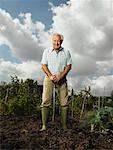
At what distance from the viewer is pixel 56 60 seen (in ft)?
21.1

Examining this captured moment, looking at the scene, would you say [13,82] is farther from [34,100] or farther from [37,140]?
A: [37,140]

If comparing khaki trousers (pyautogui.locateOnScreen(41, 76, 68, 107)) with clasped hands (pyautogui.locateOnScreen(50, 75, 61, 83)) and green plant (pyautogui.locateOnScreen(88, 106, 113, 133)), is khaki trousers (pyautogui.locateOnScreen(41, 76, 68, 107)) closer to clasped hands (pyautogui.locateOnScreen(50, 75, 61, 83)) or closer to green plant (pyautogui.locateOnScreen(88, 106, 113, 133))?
clasped hands (pyautogui.locateOnScreen(50, 75, 61, 83))

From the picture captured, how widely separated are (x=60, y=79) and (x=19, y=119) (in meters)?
2.22

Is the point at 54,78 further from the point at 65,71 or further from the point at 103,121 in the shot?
the point at 103,121

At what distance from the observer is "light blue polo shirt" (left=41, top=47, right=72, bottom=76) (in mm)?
6402

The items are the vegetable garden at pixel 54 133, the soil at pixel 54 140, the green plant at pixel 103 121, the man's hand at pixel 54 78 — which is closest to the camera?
the soil at pixel 54 140

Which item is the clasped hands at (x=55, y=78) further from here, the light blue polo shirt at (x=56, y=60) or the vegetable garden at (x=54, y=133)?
the vegetable garden at (x=54, y=133)

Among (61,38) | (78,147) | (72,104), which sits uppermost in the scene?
(61,38)

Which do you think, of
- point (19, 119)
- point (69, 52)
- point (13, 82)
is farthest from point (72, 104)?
point (69, 52)

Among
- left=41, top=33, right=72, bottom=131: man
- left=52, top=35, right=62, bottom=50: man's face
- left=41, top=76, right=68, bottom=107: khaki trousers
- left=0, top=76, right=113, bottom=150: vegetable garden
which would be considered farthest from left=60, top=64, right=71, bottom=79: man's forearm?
left=0, top=76, right=113, bottom=150: vegetable garden

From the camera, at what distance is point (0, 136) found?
539cm

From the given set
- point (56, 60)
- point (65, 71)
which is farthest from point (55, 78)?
point (56, 60)

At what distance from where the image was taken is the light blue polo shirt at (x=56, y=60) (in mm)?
6402

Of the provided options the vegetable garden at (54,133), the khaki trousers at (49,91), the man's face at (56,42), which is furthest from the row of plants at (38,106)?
the man's face at (56,42)
